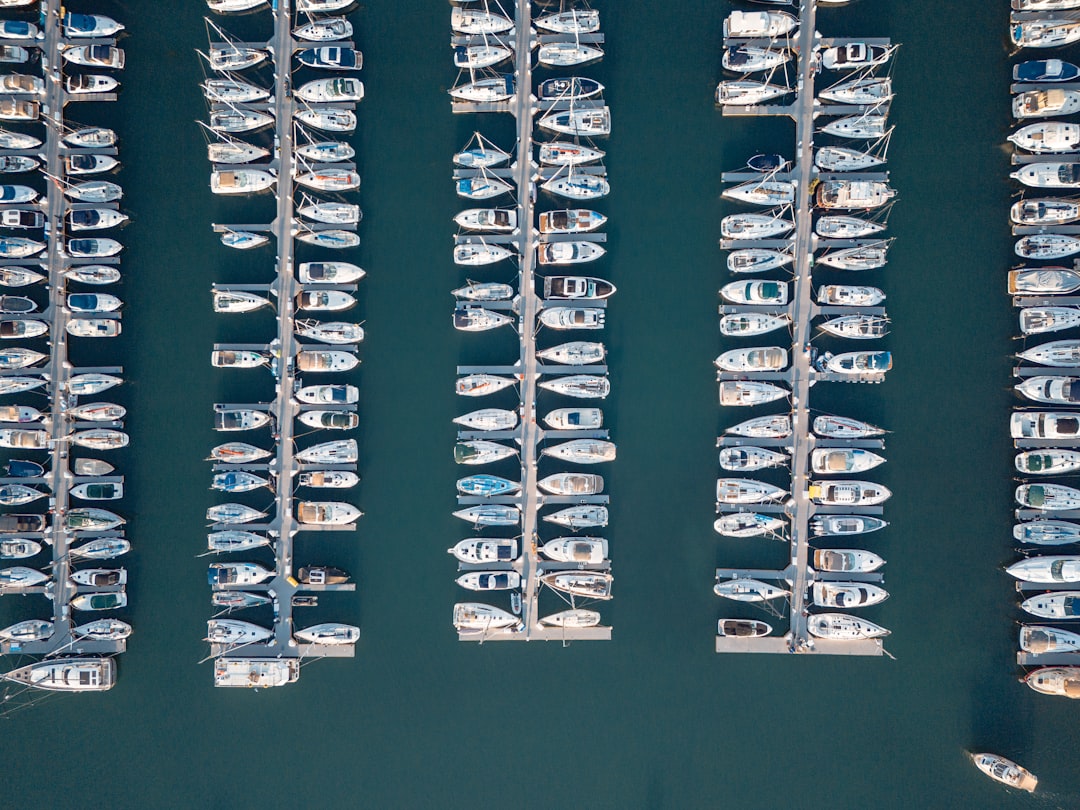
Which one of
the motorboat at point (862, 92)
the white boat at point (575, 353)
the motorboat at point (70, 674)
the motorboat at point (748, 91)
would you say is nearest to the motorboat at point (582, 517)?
the white boat at point (575, 353)

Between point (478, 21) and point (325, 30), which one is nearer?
point (478, 21)

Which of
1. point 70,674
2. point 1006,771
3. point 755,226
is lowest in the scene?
point 1006,771

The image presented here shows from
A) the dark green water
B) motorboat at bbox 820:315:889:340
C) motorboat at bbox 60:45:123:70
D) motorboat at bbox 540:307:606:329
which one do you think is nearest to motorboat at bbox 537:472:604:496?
the dark green water

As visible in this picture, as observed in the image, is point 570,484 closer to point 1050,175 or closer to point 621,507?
point 621,507

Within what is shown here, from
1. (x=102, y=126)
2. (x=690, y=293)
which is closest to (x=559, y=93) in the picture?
(x=690, y=293)

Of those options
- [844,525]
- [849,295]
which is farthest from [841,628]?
[849,295]

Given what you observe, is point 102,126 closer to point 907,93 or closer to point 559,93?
point 559,93

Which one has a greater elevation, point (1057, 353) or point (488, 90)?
point (488, 90)
